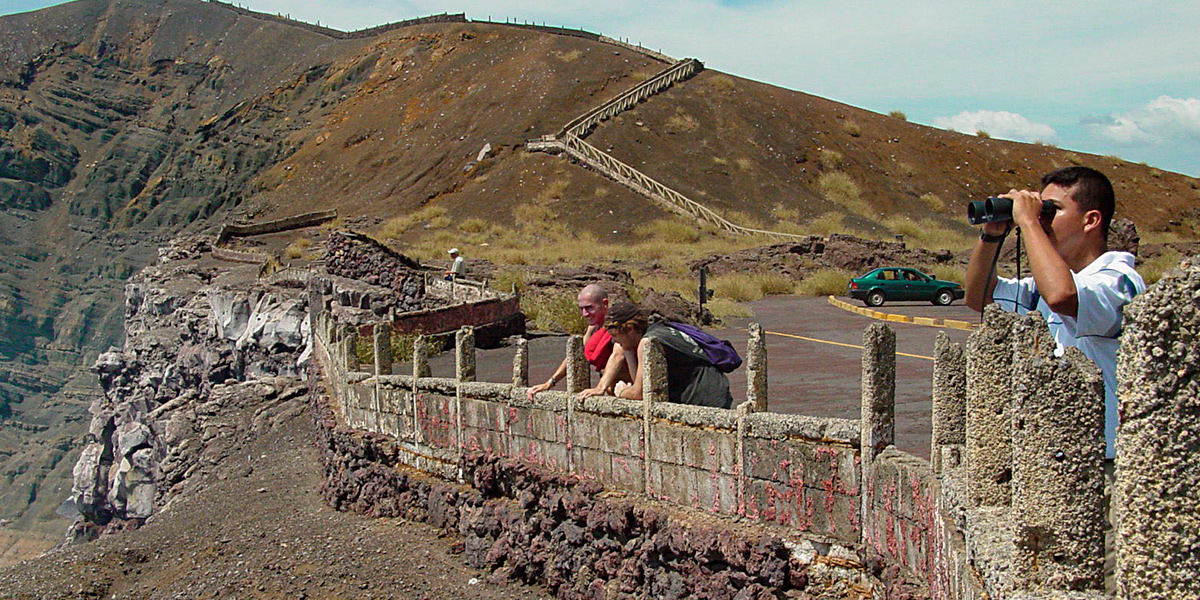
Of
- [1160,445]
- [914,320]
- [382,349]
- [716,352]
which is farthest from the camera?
[914,320]

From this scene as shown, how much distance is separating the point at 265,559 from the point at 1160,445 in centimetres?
1065

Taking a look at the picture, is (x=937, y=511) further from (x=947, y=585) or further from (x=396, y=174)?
(x=396, y=174)

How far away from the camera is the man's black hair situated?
155 inches

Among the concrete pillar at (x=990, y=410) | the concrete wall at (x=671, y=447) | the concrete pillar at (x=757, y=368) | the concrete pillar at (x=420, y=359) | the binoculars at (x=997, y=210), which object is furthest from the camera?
the concrete pillar at (x=420, y=359)

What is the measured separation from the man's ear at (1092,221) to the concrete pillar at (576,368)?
5532 mm

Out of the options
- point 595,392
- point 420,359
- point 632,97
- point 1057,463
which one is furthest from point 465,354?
point 632,97

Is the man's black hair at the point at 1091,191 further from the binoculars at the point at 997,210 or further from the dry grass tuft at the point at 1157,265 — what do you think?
the dry grass tuft at the point at 1157,265

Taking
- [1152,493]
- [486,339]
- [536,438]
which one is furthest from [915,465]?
[486,339]

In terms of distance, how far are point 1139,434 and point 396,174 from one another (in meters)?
69.2

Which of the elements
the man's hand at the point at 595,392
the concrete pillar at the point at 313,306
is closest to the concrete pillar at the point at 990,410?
the man's hand at the point at 595,392

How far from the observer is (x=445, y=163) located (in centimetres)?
6775

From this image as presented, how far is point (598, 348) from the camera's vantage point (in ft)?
30.6

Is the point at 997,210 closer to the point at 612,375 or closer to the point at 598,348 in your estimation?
the point at 612,375

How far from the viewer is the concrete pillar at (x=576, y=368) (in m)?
9.19
